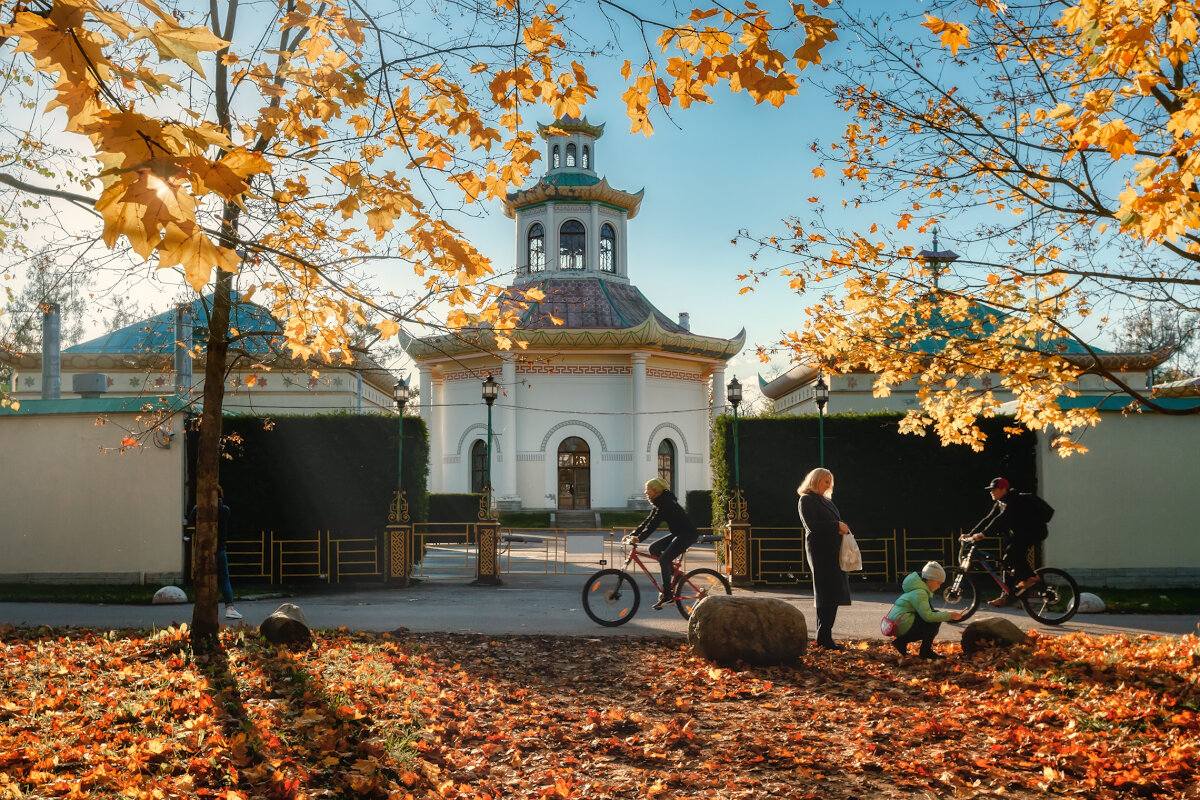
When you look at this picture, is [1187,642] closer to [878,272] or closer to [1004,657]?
[1004,657]

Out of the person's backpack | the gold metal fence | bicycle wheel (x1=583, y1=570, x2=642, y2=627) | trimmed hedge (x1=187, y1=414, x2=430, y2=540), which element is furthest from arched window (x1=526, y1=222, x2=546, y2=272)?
the person's backpack

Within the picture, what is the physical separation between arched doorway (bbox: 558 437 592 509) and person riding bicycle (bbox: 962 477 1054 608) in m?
23.8

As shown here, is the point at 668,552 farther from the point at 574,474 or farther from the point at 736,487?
the point at 574,474

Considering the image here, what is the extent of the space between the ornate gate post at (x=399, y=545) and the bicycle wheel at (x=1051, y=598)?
1016 centimetres

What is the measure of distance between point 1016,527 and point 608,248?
1143 inches

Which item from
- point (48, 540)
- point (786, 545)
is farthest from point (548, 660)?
point (48, 540)

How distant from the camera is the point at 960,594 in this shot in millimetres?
10523

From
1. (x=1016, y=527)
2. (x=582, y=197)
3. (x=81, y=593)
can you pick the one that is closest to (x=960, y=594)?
(x=1016, y=527)

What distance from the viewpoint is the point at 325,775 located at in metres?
4.44

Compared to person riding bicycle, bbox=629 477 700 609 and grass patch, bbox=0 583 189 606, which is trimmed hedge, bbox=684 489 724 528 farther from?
person riding bicycle, bbox=629 477 700 609

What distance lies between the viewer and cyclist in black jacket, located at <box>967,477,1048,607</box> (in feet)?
34.4

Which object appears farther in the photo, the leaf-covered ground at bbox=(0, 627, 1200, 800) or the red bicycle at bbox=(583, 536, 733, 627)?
the red bicycle at bbox=(583, 536, 733, 627)

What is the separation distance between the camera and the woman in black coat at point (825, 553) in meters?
8.34

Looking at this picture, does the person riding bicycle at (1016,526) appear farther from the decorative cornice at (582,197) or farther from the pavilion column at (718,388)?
the decorative cornice at (582,197)
